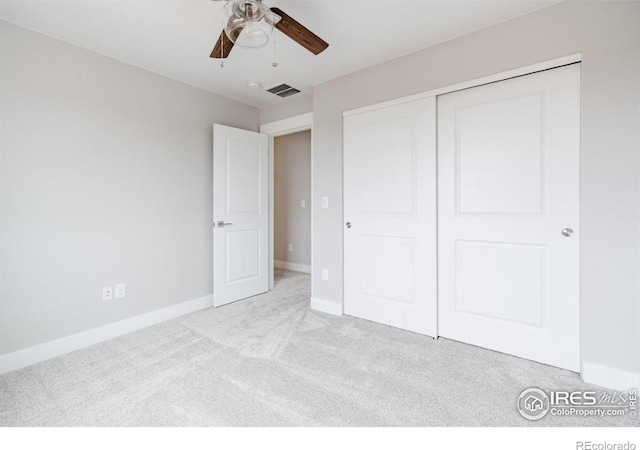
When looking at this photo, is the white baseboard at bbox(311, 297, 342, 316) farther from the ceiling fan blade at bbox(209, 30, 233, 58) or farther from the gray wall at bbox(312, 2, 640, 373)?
the ceiling fan blade at bbox(209, 30, 233, 58)

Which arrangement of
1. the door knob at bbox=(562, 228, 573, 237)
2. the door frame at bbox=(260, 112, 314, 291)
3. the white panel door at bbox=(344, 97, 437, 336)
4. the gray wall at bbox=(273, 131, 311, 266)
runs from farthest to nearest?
the gray wall at bbox=(273, 131, 311, 266) < the door frame at bbox=(260, 112, 314, 291) < the white panel door at bbox=(344, 97, 437, 336) < the door knob at bbox=(562, 228, 573, 237)

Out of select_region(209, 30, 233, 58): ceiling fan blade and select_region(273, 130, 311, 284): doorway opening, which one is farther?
select_region(273, 130, 311, 284): doorway opening

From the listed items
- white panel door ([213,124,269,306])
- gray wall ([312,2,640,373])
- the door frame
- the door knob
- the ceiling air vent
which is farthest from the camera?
the door frame

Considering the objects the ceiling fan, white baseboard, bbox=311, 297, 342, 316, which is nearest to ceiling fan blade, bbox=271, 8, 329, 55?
the ceiling fan

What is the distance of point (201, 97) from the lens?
10.4 ft

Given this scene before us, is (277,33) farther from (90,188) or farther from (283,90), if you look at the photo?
(90,188)

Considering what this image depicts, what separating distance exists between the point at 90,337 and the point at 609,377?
358 cm

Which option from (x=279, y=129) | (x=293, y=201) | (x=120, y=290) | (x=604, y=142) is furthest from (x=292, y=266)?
(x=604, y=142)

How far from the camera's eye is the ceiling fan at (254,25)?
148 centimetres

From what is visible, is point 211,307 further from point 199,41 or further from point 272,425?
point 199,41

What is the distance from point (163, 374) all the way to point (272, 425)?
2.94ft

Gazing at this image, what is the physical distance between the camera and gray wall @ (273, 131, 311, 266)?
5004 millimetres

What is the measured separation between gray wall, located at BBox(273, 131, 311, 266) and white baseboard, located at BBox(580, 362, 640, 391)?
12.0 feet

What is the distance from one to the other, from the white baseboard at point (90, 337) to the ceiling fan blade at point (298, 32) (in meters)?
2.60
